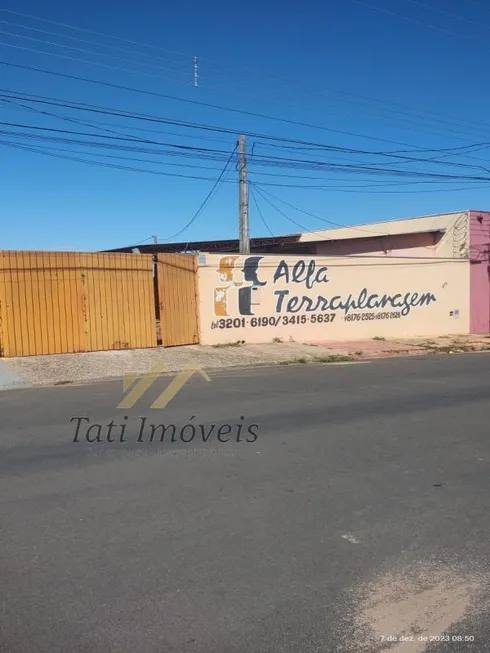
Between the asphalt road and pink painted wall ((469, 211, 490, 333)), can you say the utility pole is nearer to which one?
pink painted wall ((469, 211, 490, 333))

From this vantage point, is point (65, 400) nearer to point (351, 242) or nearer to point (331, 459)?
point (331, 459)

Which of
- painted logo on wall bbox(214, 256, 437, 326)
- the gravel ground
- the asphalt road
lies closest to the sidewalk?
the gravel ground

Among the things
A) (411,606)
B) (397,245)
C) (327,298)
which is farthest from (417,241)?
(411,606)

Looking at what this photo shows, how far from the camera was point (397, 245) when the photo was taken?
24.9 m

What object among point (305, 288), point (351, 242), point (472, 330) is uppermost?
point (351, 242)

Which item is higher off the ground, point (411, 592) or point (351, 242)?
point (351, 242)

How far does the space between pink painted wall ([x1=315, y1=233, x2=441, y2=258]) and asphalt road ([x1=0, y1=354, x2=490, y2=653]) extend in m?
17.7

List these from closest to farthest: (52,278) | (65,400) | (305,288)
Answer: (65,400) < (52,278) < (305,288)

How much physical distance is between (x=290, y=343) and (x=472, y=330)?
9282mm

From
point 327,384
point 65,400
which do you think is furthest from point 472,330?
point 65,400

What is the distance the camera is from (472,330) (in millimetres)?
23484

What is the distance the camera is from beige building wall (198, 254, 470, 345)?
17453mm

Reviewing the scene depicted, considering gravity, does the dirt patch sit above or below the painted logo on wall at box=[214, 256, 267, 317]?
below

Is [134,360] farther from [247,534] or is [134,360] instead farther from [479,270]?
[479,270]
